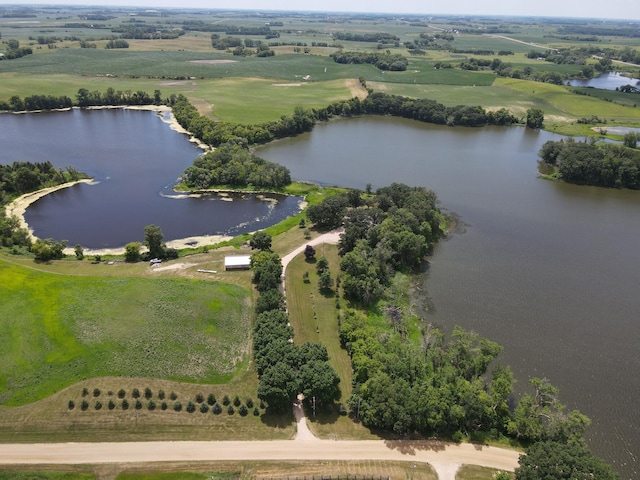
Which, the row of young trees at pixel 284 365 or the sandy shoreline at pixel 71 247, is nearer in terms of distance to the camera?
the row of young trees at pixel 284 365

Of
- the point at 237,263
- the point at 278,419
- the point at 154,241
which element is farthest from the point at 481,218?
the point at 154,241

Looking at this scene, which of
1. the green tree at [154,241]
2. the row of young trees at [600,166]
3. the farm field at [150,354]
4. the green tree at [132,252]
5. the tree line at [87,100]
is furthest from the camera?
the tree line at [87,100]

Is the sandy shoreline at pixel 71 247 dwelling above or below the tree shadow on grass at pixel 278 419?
above

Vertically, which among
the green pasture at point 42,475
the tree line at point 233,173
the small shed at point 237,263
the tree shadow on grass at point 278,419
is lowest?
the green pasture at point 42,475

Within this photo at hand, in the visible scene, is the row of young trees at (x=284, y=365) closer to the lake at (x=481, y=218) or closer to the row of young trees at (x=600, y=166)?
the lake at (x=481, y=218)

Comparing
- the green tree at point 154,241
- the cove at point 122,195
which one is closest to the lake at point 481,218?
the cove at point 122,195
